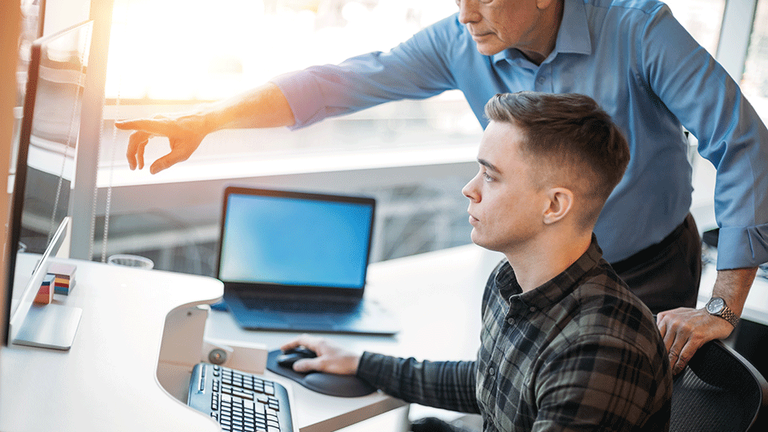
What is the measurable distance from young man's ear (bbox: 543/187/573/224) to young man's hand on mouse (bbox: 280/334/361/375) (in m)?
0.52

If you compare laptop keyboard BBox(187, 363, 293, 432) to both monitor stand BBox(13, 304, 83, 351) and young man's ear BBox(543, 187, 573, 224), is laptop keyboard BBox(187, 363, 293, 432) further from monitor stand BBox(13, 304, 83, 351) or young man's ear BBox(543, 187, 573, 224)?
young man's ear BBox(543, 187, 573, 224)

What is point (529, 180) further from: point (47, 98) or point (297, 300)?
point (297, 300)

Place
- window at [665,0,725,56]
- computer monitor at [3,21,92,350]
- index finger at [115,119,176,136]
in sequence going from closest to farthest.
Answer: computer monitor at [3,21,92,350]
index finger at [115,119,176,136]
window at [665,0,725,56]

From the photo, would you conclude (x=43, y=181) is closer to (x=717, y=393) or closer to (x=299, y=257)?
(x=299, y=257)

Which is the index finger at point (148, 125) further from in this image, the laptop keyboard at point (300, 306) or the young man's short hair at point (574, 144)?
the young man's short hair at point (574, 144)

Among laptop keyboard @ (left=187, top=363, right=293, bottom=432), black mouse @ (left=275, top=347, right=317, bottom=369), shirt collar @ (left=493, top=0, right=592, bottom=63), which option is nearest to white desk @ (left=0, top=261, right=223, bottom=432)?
laptop keyboard @ (left=187, top=363, right=293, bottom=432)

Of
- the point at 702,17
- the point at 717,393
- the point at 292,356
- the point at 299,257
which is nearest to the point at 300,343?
the point at 292,356

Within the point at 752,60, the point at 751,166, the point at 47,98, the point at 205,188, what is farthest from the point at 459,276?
the point at 752,60

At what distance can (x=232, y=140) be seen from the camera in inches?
93.2

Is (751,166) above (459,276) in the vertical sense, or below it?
above

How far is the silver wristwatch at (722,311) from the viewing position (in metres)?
1.31

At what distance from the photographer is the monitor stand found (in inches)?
37.8

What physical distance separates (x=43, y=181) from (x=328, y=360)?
2.27 ft

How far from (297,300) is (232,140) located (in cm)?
82
